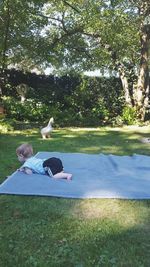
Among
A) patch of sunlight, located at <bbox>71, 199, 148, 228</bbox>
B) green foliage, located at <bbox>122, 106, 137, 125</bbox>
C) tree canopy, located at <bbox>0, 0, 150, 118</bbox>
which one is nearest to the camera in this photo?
patch of sunlight, located at <bbox>71, 199, 148, 228</bbox>

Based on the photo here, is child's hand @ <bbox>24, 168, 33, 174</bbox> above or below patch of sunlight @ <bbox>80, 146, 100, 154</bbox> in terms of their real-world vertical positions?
above

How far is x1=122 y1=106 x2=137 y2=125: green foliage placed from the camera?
15192 mm

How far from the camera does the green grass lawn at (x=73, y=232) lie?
381cm

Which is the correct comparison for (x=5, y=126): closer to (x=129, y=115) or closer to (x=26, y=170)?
(x=129, y=115)

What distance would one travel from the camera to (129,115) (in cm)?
1530

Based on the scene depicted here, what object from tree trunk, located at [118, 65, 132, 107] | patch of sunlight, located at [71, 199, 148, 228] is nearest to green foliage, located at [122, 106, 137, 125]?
tree trunk, located at [118, 65, 132, 107]

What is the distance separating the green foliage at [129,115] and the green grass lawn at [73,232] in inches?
360

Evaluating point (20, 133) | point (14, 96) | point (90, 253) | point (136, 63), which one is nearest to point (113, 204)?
point (90, 253)

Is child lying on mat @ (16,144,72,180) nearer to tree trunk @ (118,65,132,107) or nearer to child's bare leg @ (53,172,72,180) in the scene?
child's bare leg @ (53,172,72,180)

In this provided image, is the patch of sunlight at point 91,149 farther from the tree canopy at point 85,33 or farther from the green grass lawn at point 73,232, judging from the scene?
the tree canopy at point 85,33

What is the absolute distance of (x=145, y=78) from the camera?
53.1 ft

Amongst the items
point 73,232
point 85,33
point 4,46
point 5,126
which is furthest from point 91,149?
point 85,33

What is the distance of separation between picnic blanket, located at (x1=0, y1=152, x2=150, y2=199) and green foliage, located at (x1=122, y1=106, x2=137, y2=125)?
7554mm

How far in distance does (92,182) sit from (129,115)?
932 cm
